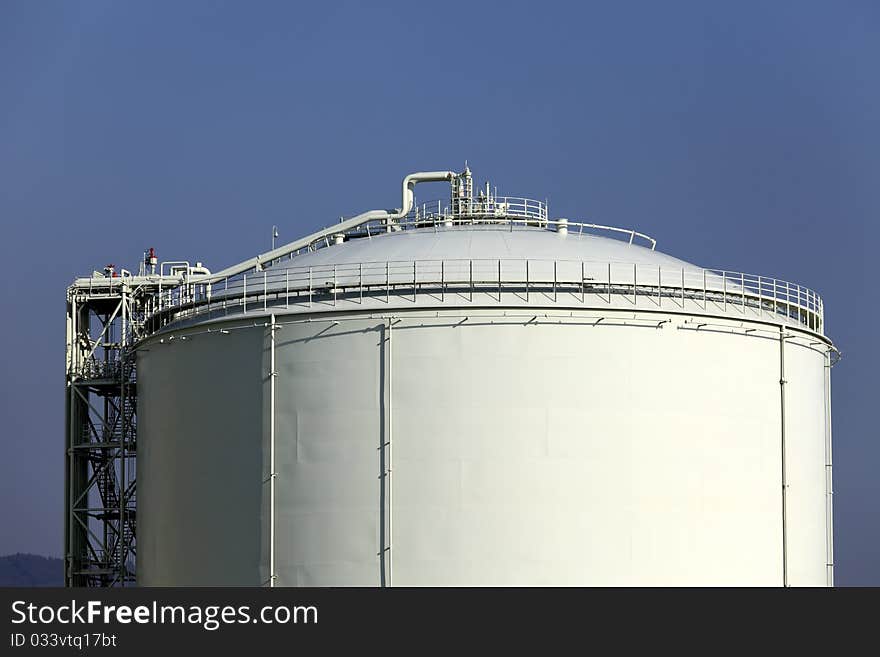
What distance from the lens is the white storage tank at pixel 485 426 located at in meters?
40.4

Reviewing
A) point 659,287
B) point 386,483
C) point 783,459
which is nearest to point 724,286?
point 659,287

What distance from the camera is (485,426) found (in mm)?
40531

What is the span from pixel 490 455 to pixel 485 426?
0.75 m

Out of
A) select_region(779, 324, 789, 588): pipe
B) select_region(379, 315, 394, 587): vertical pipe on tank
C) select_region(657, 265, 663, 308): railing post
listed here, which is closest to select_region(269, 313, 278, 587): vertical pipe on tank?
select_region(379, 315, 394, 587): vertical pipe on tank

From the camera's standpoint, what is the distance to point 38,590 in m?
32.4

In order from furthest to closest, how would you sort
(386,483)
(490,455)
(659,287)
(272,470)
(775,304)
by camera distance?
(775,304) < (659,287) < (272,470) < (386,483) < (490,455)

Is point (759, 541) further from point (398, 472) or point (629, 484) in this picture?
point (398, 472)

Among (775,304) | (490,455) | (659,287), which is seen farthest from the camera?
(775,304)

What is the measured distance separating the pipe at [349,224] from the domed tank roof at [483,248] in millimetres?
2060

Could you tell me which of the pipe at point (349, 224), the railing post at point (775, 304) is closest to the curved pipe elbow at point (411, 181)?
the pipe at point (349, 224)

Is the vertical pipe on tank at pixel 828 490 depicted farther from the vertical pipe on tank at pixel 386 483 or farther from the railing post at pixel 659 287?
the vertical pipe on tank at pixel 386 483

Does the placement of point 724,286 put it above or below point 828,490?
above

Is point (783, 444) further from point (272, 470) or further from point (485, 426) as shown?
point (272, 470)

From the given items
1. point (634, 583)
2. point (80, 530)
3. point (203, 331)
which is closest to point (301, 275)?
point (203, 331)
